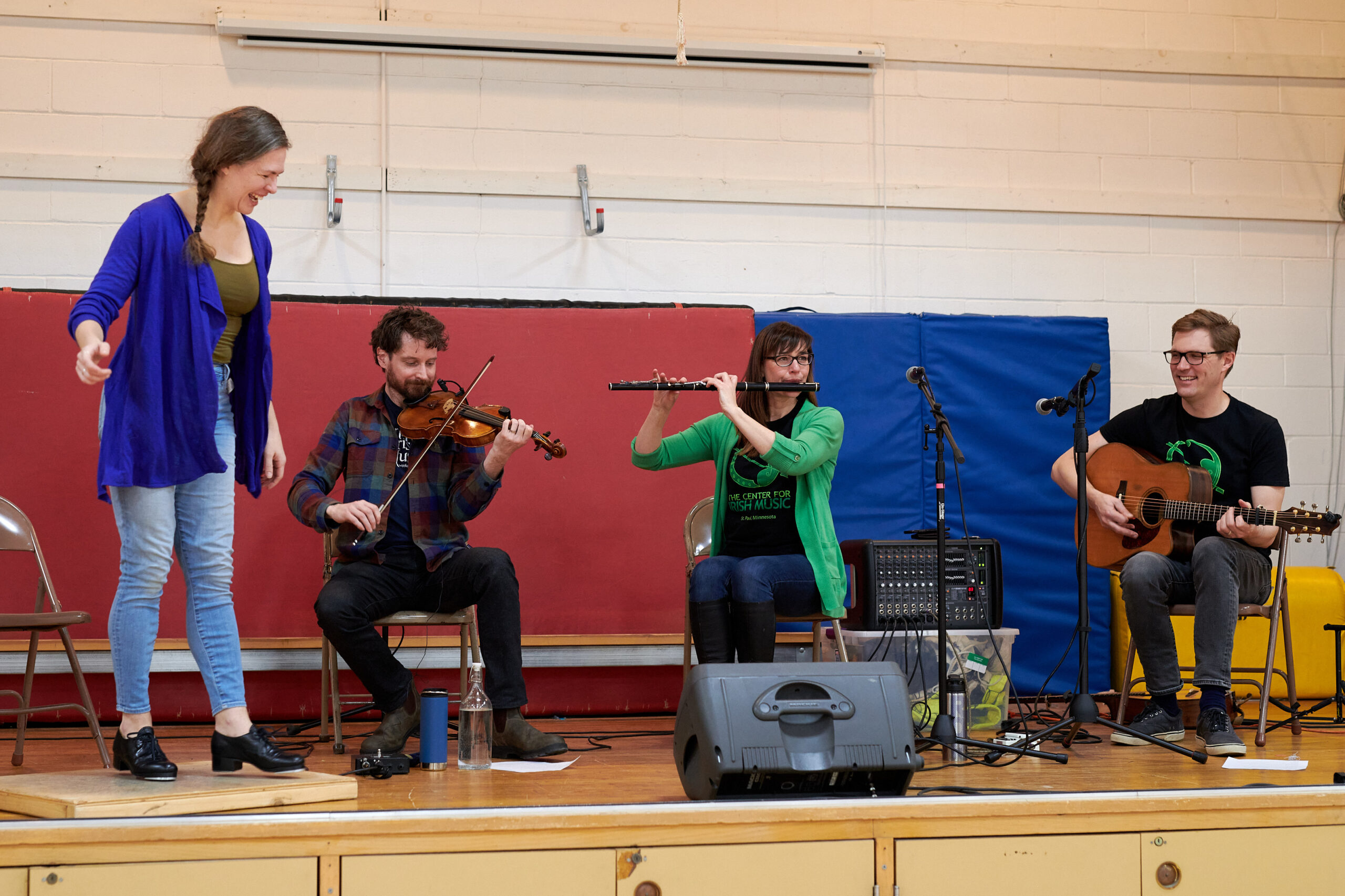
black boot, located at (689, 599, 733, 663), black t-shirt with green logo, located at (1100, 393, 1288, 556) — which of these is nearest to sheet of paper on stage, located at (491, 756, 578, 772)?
black boot, located at (689, 599, 733, 663)

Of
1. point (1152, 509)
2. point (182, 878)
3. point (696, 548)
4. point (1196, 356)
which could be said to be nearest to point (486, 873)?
point (182, 878)

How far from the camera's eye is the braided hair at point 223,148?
2.20 meters

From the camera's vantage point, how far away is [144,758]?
2182 mm

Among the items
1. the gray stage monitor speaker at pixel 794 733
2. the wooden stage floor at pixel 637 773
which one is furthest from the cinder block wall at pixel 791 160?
the gray stage monitor speaker at pixel 794 733

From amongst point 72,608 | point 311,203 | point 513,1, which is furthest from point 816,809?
point 513,1

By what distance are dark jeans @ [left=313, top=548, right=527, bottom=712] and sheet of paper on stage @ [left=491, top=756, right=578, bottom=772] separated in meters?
0.14

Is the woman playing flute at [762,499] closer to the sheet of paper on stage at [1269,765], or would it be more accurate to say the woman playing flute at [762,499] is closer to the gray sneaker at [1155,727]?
the gray sneaker at [1155,727]

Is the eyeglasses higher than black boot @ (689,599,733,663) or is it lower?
higher

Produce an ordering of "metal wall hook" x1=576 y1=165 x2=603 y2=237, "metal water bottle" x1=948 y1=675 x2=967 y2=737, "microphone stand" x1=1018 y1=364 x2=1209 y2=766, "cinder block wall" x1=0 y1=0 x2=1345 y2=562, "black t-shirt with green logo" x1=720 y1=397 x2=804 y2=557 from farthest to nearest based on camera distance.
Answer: "metal wall hook" x1=576 y1=165 x2=603 y2=237 → "cinder block wall" x1=0 y1=0 x2=1345 y2=562 → "black t-shirt with green logo" x1=720 y1=397 x2=804 y2=557 → "metal water bottle" x1=948 y1=675 x2=967 y2=737 → "microphone stand" x1=1018 y1=364 x2=1209 y2=766

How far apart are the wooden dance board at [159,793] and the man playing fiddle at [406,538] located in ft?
2.11

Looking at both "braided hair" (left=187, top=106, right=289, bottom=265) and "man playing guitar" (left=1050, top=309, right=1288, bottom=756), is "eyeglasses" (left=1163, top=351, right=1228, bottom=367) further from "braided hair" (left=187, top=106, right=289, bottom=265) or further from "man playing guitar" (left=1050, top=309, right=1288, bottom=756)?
"braided hair" (left=187, top=106, right=289, bottom=265)

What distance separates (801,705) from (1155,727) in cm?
152

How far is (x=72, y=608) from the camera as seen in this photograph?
12.1 feet

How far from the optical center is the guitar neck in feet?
10.2
